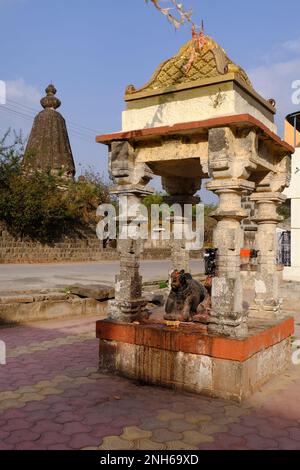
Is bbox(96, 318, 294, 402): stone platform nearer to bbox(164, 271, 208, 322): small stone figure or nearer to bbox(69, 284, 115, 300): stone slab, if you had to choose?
bbox(164, 271, 208, 322): small stone figure

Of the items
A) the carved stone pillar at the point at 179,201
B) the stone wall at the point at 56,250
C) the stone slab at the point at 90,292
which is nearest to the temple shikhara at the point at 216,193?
the carved stone pillar at the point at 179,201

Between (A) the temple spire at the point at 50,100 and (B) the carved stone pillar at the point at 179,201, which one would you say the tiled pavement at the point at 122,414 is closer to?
(B) the carved stone pillar at the point at 179,201

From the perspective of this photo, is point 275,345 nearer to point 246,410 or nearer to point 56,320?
point 246,410

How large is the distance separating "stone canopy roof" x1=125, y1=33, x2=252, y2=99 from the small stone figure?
6.72 feet

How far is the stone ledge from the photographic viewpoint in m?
3.84

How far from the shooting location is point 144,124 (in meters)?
4.66

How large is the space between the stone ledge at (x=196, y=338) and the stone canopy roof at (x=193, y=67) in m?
2.47

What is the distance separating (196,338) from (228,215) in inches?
46.6

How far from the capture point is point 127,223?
4.77 meters

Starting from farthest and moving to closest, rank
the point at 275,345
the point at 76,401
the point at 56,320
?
the point at 56,320
the point at 275,345
the point at 76,401

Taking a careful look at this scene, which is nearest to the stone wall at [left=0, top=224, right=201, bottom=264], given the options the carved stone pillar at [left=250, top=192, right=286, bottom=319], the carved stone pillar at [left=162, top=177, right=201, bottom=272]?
the carved stone pillar at [left=162, top=177, right=201, bottom=272]

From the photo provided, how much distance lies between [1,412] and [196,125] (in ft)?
9.91

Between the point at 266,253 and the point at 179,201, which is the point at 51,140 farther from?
the point at 266,253

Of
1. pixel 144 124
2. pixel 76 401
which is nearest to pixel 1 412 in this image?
pixel 76 401
